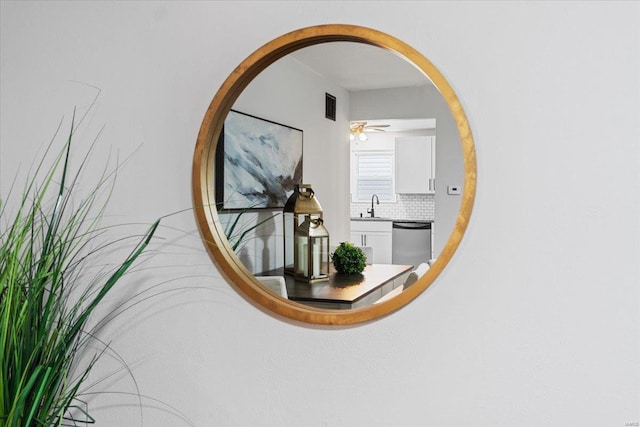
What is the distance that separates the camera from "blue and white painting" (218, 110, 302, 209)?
1.42m

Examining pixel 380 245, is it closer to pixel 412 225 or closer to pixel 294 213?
Result: pixel 412 225

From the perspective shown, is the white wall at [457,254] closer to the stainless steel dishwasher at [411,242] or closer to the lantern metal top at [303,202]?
the stainless steel dishwasher at [411,242]

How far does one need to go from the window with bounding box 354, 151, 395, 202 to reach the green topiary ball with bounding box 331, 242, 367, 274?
121mm

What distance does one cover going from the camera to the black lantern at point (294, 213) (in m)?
1.39

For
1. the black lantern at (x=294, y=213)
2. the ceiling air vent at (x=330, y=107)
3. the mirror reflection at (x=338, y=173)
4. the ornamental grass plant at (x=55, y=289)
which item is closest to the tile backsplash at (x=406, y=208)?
the mirror reflection at (x=338, y=173)

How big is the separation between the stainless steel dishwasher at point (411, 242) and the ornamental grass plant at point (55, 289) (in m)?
0.60

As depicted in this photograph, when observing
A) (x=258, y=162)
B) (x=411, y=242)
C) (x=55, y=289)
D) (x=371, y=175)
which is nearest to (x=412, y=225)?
(x=411, y=242)

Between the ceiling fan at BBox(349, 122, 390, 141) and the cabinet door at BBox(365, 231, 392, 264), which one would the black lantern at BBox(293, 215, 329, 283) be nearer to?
the cabinet door at BBox(365, 231, 392, 264)

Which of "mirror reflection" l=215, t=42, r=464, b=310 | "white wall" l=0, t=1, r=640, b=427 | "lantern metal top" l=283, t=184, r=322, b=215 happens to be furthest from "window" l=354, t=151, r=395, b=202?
"white wall" l=0, t=1, r=640, b=427

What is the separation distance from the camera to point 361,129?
138 cm

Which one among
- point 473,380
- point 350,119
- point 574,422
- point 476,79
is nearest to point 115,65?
point 350,119

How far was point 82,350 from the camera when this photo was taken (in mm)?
1642

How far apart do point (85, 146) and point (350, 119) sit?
2.67 feet

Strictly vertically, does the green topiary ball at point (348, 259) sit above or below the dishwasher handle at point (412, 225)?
below
